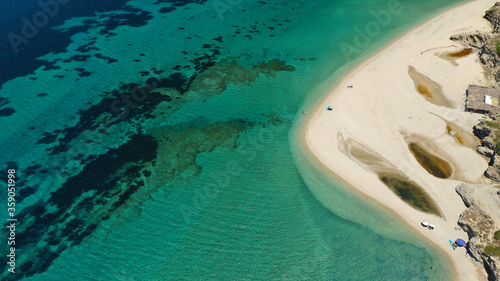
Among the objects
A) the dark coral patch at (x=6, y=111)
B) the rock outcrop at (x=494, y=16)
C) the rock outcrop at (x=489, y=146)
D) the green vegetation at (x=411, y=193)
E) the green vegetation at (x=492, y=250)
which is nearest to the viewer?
the green vegetation at (x=492, y=250)

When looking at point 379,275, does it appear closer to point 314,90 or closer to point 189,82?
point 314,90

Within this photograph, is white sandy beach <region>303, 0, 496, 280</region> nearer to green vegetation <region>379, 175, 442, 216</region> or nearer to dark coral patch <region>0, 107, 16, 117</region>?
green vegetation <region>379, 175, 442, 216</region>

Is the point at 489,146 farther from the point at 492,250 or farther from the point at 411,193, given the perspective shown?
the point at 492,250

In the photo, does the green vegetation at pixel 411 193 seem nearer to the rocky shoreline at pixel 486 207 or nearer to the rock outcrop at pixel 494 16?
the rocky shoreline at pixel 486 207

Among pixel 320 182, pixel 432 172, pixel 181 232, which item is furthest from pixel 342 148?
pixel 181 232

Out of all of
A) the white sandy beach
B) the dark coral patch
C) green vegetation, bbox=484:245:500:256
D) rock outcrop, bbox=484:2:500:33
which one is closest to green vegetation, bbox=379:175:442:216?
the white sandy beach

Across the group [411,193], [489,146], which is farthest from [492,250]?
[489,146]

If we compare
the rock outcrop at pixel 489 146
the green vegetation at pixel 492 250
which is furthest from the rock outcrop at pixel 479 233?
the rock outcrop at pixel 489 146
